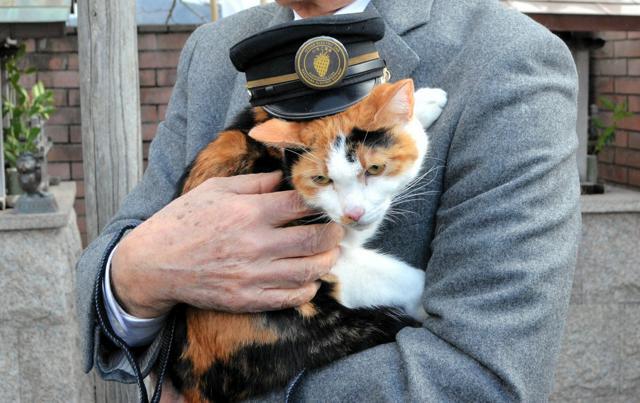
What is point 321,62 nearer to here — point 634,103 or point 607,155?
point 634,103

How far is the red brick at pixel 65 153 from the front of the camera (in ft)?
16.4

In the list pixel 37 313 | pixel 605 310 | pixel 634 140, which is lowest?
pixel 605 310

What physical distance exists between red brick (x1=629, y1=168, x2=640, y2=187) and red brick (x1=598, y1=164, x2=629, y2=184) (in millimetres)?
34

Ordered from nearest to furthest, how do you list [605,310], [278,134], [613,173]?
[278,134] → [605,310] → [613,173]

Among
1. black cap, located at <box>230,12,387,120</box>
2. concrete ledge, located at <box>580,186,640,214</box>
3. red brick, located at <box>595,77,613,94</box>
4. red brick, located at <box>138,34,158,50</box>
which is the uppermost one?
black cap, located at <box>230,12,387,120</box>

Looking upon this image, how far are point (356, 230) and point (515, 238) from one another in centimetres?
37

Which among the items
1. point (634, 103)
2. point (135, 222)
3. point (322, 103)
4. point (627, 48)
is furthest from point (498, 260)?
point (627, 48)

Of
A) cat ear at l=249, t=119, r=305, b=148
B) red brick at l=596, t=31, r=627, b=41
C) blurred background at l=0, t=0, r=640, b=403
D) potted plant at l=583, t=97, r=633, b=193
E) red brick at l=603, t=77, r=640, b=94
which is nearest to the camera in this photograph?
cat ear at l=249, t=119, r=305, b=148

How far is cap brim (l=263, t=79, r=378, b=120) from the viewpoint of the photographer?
1398 millimetres

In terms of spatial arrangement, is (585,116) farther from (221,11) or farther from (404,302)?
(404,302)

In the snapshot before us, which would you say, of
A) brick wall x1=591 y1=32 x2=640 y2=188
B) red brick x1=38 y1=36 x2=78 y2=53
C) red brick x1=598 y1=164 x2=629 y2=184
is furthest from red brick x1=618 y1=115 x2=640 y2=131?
red brick x1=38 y1=36 x2=78 y2=53

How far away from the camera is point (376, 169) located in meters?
1.51

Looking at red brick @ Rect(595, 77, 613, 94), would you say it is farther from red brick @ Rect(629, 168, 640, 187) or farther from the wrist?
the wrist

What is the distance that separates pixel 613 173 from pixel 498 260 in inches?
136
